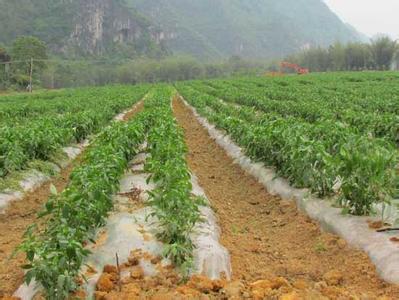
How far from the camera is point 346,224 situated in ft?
18.8

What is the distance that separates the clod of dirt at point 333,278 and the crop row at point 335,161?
1164 mm

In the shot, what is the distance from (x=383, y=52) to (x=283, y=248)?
7668 cm

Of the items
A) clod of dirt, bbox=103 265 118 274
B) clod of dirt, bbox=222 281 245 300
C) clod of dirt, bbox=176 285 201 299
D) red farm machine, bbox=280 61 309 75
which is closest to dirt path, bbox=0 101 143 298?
clod of dirt, bbox=103 265 118 274

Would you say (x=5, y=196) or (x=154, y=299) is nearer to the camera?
(x=154, y=299)

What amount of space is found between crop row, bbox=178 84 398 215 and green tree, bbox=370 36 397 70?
238 feet

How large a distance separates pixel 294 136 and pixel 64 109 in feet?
52.4

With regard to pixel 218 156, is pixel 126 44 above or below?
above

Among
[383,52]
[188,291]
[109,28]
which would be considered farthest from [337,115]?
[109,28]

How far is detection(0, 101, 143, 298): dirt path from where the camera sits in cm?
503

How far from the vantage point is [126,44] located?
470ft

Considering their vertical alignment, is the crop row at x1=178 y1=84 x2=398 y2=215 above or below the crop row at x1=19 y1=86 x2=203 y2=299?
Answer: above

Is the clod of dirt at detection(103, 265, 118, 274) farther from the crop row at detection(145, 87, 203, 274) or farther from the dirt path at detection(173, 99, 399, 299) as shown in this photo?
the dirt path at detection(173, 99, 399, 299)

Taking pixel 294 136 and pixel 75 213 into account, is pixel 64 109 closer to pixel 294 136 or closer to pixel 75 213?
pixel 294 136

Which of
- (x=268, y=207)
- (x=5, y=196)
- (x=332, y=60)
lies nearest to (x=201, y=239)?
(x=268, y=207)
